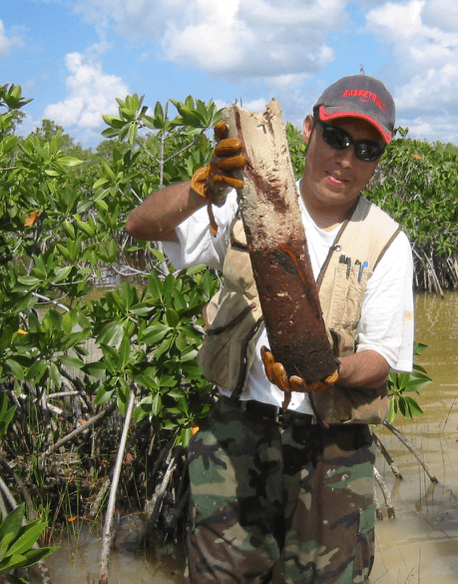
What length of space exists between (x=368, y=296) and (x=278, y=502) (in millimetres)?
716

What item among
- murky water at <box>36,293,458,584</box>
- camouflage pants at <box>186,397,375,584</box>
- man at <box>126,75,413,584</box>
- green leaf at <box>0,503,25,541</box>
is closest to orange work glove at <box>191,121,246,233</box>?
man at <box>126,75,413,584</box>

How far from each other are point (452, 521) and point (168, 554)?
1.60 m

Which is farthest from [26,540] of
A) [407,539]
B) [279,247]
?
[407,539]

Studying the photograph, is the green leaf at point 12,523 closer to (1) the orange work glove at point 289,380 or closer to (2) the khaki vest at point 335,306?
(2) the khaki vest at point 335,306

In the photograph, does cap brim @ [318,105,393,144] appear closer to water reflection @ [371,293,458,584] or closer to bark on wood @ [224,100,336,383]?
bark on wood @ [224,100,336,383]

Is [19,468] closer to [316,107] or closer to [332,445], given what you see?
[332,445]

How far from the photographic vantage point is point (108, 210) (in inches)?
124

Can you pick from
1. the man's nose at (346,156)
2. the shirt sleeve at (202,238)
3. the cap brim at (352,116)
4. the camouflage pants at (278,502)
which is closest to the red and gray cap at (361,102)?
the cap brim at (352,116)

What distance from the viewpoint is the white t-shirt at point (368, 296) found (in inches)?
72.7

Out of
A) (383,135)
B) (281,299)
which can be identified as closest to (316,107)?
(383,135)

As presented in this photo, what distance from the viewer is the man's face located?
6.04 feet

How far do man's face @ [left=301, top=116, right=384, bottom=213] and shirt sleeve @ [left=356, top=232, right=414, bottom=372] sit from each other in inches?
8.7

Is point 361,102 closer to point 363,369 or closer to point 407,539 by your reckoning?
point 363,369

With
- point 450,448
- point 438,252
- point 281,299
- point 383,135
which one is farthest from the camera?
point 438,252
